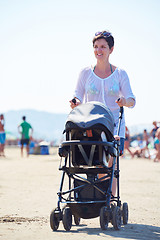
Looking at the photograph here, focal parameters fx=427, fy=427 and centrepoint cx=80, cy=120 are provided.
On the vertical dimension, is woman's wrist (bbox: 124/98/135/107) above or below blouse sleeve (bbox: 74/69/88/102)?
below

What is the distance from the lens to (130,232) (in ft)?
13.5

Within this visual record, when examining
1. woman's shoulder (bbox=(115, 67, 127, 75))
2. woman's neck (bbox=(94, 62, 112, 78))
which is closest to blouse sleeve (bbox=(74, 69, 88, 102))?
woman's neck (bbox=(94, 62, 112, 78))

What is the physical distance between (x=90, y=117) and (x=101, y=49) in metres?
1.12

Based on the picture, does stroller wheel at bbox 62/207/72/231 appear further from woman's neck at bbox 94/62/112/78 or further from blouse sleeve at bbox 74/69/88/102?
woman's neck at bbox 94/62/112/78

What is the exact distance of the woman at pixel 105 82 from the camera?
473 centimetres

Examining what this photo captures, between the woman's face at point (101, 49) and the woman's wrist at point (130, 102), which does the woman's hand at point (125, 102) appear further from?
the woman's face at point (101, 49)

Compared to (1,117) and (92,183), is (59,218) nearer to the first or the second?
(92,183)

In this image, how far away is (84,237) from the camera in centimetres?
378

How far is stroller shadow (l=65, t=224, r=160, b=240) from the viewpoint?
3891 mm

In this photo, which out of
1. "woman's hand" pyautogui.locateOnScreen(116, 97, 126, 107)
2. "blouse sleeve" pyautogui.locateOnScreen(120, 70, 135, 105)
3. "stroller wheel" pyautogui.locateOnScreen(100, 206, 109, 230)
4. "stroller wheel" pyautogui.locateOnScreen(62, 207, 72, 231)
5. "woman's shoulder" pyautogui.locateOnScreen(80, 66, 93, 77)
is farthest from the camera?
"woman's shoulder" pyautogui.locateOnScreen(80, 66, 93, 77)

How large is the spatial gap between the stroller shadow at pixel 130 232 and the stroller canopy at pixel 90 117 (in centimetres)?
95

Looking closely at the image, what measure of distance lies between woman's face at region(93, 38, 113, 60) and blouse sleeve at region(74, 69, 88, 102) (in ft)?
0.79

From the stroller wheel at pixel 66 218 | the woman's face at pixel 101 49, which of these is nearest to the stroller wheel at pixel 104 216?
the stroller wheel at pixel 66 218

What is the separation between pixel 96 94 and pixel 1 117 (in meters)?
15.7
